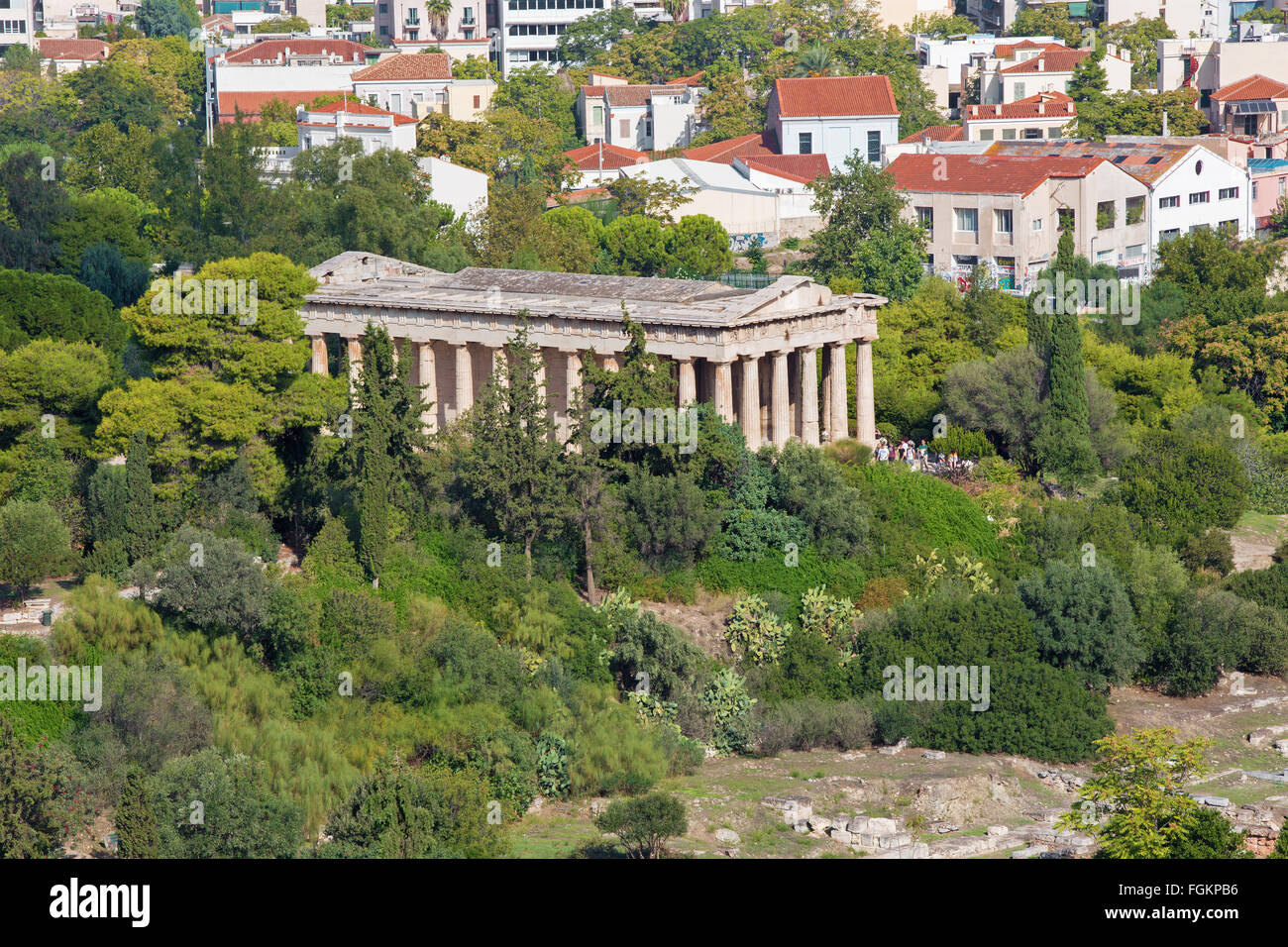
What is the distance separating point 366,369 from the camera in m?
57.9

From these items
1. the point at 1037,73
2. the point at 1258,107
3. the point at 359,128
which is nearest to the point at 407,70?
the point at 359,128

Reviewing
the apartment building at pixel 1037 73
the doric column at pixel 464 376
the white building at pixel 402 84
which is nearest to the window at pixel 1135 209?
the apartment building at pixel 1037 73

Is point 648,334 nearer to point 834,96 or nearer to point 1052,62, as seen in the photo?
point 834,96

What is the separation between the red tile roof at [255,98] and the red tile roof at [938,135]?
3971 centimetres

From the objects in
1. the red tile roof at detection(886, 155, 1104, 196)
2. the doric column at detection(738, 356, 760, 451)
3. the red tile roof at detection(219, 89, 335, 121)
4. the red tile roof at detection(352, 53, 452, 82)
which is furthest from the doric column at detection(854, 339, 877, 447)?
the red tile roof at detection(219, 89, 335, 121)

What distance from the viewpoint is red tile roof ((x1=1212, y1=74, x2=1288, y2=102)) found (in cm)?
12350

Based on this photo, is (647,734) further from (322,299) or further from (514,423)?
(322,299)

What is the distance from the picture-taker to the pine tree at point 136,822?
42.1 meters

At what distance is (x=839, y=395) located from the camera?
2603 inches

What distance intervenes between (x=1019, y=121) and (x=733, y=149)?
684 inches

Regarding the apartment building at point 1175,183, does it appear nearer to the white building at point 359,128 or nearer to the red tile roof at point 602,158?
the red tile roof at point 602,158

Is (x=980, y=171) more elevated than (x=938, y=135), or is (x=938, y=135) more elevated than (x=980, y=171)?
(x=938, y=135)

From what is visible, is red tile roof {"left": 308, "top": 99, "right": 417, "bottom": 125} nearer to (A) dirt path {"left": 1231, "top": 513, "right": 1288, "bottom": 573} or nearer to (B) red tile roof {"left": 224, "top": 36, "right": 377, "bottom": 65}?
(B) red tile roof {"left": 224, "top": 36, "right": 377, "bottom": 65}

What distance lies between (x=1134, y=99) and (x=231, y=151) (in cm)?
5816
